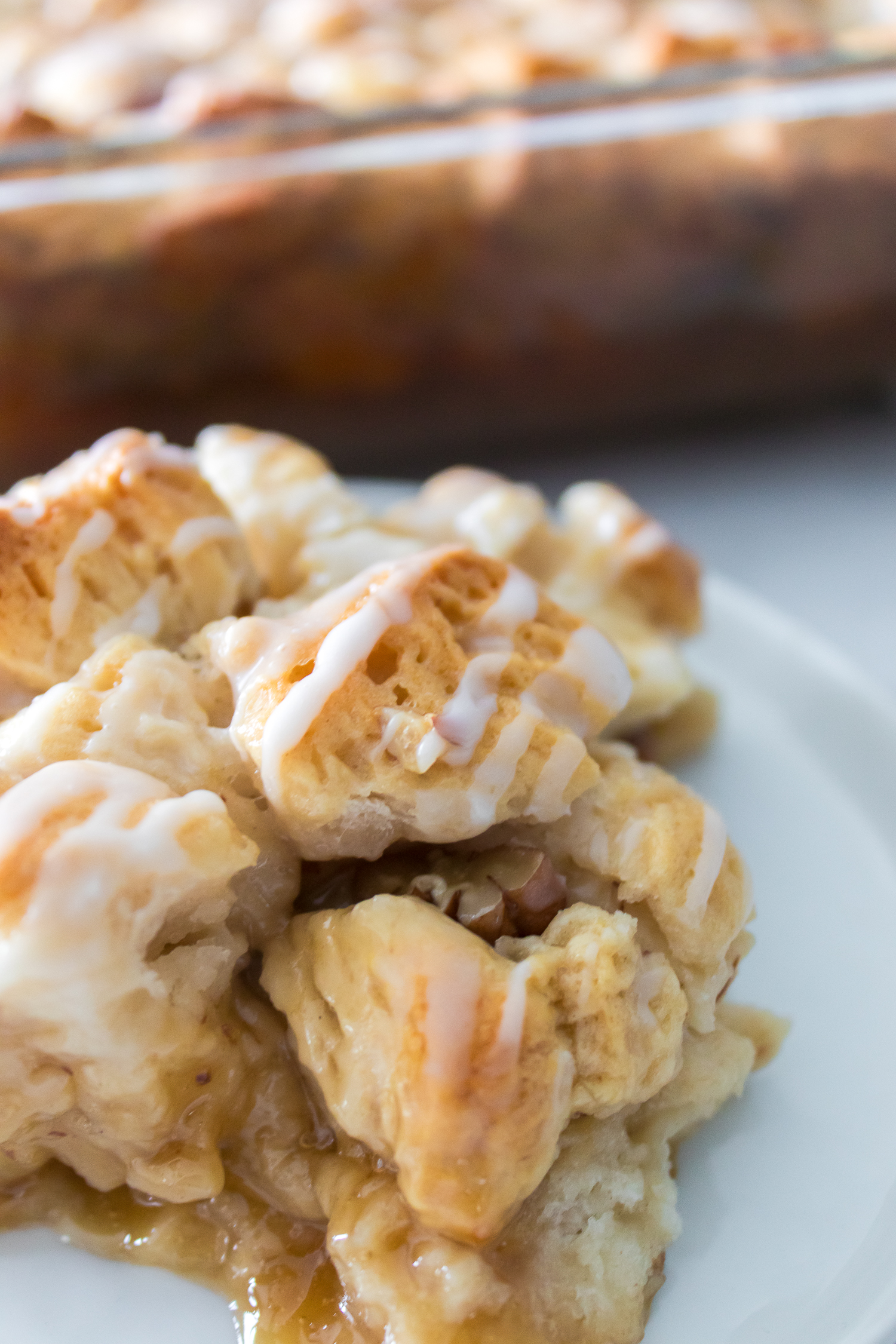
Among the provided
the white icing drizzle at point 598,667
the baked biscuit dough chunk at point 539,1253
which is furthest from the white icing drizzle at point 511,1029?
the white icing drizzle at point 598,667

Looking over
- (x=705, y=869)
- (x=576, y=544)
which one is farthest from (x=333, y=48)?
(x=705, y=869)

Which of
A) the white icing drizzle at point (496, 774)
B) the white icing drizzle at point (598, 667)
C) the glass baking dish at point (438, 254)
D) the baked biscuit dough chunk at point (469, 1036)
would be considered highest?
the glass baking dish at point (438, 254)

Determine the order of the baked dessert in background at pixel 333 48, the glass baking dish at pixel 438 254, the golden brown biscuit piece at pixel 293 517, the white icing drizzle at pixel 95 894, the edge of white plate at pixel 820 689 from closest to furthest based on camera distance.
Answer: the white icing drizzle at pixel 95 894 < the golden brown biscuit piece at pixel 293 517 < the edge of white plate at pixel 820 689 < the glass baking dish at pixel 438 254 < the baked dessert in background at pixel 333 48

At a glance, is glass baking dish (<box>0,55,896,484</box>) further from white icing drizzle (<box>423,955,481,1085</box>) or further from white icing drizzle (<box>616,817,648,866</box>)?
white icing drizzle (<box>423,955,481,1085</box>)

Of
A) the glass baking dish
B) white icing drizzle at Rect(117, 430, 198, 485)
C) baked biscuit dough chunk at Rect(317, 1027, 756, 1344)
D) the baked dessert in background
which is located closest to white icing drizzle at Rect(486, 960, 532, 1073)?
baked biscuit dough chunk at Rect(317, 1027, 756, 1344)

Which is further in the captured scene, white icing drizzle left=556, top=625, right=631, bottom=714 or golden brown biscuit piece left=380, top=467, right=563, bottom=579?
golden brown biscuit piece left=380, top=467, right=563, bottom=579

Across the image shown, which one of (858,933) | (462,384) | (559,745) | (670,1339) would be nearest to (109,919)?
(559,745)

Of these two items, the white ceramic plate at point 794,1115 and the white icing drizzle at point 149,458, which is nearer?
the white ceramic plate at point 794,1115

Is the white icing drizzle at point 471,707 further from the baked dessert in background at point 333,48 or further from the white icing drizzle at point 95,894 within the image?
the baked dessert in background at point 333,48

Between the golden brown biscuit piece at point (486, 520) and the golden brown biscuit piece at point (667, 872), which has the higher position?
the golden brown biscuit piece at point (486, 520)
